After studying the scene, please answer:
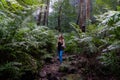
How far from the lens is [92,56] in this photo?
9164 mm

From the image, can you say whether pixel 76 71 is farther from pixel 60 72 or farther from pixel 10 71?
pixel 10 71

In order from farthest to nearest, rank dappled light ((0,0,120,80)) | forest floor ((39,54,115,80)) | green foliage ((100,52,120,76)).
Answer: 1. forest floor ((39,54,115,80))
2. green foliage ((100,52,120,76))
3. dappled light ((0,0,120,80))

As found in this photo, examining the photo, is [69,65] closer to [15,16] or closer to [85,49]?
[85,49]

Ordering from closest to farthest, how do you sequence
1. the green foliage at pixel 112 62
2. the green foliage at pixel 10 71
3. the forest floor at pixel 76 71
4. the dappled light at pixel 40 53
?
the green foliage at pixel 10 71
the dappled light at pixel 40 53
the green foliage at pixel 112 62
the forest floor at pixel 76 71

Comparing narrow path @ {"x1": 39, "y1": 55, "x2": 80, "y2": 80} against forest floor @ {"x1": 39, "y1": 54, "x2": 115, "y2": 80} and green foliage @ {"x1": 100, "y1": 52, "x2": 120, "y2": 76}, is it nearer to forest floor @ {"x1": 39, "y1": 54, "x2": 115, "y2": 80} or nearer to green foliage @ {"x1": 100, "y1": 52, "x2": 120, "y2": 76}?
forest floor @ {"x1": 39, "y1": 54, "x2": 115, "y2": 80}

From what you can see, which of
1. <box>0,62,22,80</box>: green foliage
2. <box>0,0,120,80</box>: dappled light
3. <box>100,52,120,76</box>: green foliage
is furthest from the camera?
<box>100,52,120,76</box>: green foliage

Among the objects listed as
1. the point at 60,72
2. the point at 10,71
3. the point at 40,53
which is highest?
the point at 40,53

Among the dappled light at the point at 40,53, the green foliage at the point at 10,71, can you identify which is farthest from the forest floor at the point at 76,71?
the green foliage at the point at 10,71

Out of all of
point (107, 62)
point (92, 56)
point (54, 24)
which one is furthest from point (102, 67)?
point (54, 24)

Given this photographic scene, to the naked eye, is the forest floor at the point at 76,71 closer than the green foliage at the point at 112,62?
No

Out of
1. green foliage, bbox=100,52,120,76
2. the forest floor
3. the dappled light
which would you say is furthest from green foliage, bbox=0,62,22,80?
green foliage, bbox=100,52,120,76

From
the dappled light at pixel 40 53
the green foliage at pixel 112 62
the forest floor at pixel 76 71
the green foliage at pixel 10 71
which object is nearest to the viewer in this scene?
the green foliage at pixel 10 71

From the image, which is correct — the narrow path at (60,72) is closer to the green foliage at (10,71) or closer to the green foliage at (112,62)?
the green foliage at (112,62)

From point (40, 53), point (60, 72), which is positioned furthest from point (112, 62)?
point (40, 53)
